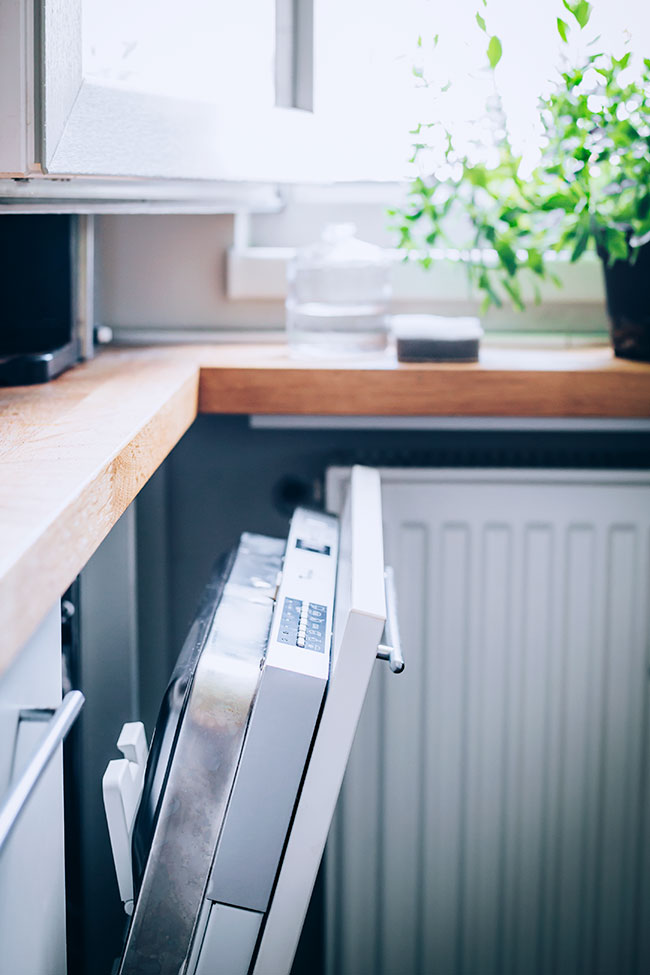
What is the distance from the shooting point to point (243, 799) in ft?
1.80

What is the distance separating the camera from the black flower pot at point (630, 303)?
101 centimetres

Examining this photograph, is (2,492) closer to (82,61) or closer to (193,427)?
(82,61)

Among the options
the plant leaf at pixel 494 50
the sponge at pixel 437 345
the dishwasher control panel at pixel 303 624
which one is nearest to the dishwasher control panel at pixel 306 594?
the dishwasher control panel at pixel 303 624

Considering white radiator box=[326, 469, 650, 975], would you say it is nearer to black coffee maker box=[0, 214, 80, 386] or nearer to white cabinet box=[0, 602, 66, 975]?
black coffee maker box=[0, 214, 80, 386]

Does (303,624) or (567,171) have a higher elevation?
(567,171)

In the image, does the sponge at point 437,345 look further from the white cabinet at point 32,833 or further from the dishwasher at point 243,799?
the white cabinet at point 32,833

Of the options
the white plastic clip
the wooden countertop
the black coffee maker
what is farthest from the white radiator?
the white plastic clip

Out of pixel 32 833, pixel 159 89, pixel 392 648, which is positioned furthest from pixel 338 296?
pixel 32 833

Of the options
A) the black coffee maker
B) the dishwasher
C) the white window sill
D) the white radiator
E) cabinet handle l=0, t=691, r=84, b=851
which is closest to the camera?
cabinet handle l=0, t=691, r=84, b=851

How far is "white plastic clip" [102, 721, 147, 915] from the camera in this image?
557 millimetres

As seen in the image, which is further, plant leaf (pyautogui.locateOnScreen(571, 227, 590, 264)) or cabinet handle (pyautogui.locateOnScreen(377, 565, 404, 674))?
plant leaf (pyautogui.locateOnScreen(571, 227, 590, 264))

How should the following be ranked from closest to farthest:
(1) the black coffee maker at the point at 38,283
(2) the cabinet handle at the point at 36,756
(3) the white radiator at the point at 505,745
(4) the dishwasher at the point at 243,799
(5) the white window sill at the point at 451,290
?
(2) the cabinet handle at the point at 36,756
(4) the dishwasher at the point at 243,799
(1) the black coffee maker at the point at 38,283
(3) the white radiator at the point at 505,745
(5) the white window sill at the point at 451,290

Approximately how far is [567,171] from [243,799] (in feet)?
2.39

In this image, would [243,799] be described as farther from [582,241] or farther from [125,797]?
[582,241]
